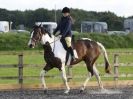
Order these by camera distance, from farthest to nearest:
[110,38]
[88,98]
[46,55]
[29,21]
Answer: [29,21] → [110,38] → [46,55] → [88,98]

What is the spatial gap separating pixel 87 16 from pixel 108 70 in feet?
309

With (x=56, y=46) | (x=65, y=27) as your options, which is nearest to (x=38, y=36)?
(x=56, y=46)

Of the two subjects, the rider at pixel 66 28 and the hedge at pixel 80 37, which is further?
the hedge at pixel 80 37

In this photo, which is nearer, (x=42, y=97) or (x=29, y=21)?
(x=42, y=97)

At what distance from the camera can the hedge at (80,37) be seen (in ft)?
128

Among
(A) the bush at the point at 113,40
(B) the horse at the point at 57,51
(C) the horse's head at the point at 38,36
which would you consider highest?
(C) the horse's head at the point at 38,36

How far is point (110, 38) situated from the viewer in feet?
142

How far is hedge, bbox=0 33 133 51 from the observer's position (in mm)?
39103

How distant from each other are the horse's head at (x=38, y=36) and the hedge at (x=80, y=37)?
76.4 feet

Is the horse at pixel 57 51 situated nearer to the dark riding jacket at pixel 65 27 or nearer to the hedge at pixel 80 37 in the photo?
the dark riding jacket at pixel 65 27

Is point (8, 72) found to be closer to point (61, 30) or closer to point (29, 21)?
point (61, 30)

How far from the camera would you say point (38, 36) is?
45.3 feet

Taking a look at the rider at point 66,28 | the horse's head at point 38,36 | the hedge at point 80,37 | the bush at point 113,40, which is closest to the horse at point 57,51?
the horse's head at point 38,36

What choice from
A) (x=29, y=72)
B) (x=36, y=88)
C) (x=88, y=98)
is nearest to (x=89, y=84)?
(x=36, y=88)
